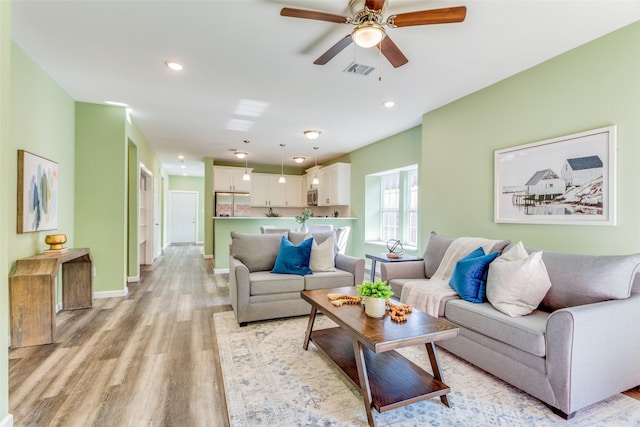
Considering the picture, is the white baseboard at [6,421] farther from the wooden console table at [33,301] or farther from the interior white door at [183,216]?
the interior white door at [183,216]

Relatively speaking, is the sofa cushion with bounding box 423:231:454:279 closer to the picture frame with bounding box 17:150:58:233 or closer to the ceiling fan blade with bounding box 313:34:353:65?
the ceiling fan blade with bounding box 313:34:353:65

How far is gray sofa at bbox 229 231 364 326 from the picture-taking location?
311cm

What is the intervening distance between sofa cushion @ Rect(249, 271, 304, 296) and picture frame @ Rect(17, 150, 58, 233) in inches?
83.5

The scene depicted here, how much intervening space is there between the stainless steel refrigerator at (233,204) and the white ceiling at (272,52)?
3503 millimetres

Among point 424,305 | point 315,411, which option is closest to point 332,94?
point 424,305

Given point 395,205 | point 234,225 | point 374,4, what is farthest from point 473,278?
point 234,225

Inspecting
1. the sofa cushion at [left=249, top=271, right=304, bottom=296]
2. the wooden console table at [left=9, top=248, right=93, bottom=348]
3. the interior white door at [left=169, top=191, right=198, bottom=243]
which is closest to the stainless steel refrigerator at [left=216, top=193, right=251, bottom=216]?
the interior white door at [left=169, top=191, right=198, bottom=243]

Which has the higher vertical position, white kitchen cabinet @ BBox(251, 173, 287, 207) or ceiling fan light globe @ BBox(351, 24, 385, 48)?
ceiling fan light globe @ BBox(351, 24, 385, 48)

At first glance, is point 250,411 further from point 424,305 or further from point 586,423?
point 586,423

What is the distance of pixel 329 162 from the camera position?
7.95 metres

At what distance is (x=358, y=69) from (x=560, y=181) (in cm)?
209

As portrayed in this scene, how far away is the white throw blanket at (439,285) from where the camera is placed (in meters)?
2.59

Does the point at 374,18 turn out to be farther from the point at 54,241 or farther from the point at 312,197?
the point at 312,197

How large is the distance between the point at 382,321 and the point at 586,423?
1.23 meters
